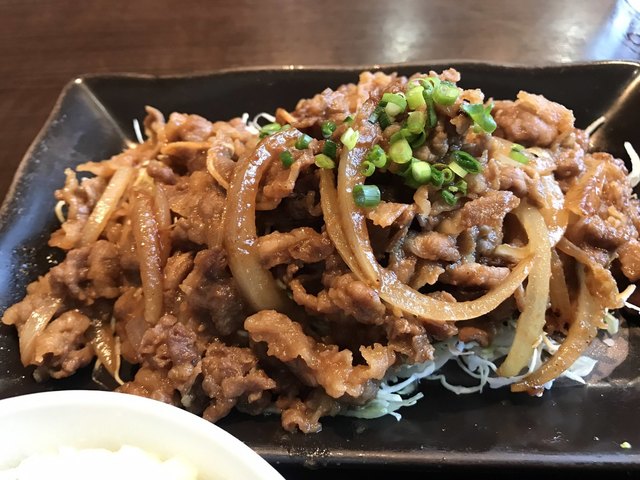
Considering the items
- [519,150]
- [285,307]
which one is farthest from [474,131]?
[285,307]

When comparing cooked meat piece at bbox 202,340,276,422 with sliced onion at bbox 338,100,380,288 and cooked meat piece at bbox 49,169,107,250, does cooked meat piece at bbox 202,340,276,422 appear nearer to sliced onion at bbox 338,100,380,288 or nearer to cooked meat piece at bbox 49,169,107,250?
sliced onion at bbox 338,100,380,288

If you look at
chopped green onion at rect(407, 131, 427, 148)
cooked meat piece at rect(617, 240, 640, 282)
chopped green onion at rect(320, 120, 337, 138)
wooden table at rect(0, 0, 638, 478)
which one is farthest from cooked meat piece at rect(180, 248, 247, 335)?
wooden table at rect(0, 0, 638, 478)

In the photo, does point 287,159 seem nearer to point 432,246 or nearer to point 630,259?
point 432,246

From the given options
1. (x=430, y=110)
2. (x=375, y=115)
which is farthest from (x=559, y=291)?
(x=375, y=115)

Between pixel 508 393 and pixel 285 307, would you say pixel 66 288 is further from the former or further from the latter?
pixel 508 393


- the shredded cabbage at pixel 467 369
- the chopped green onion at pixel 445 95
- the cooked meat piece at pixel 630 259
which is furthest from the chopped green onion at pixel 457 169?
the cooked meat piece at pixel 630 259

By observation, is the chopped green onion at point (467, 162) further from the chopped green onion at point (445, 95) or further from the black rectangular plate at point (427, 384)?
the black rectangular plate at point (427, 384)
